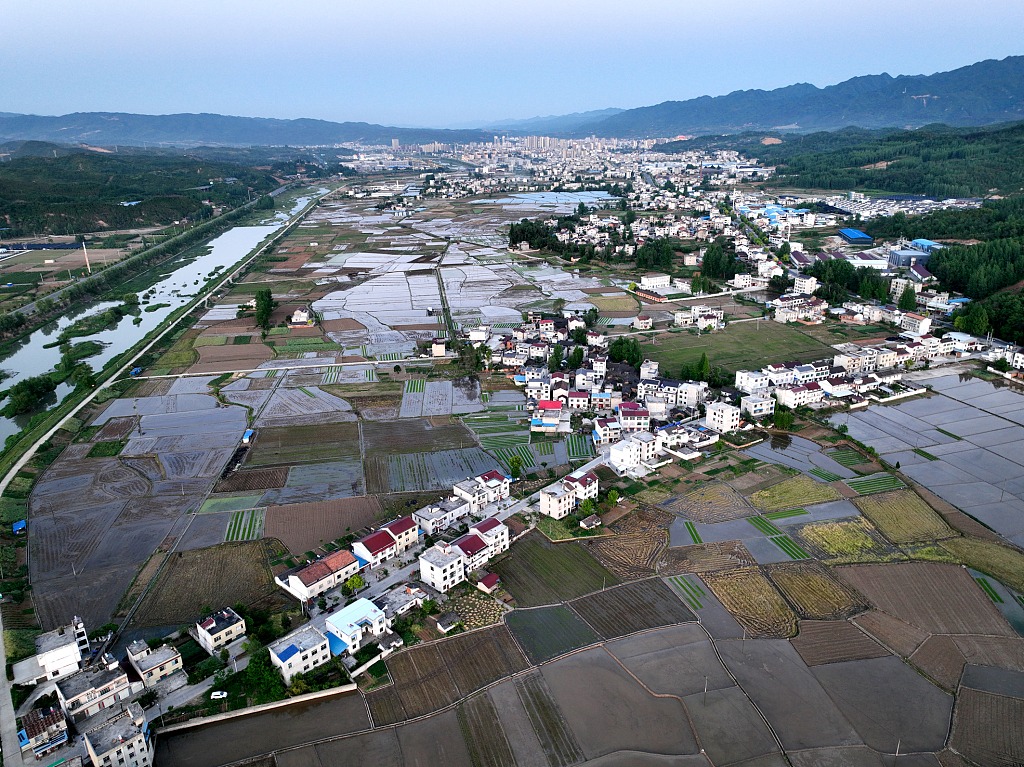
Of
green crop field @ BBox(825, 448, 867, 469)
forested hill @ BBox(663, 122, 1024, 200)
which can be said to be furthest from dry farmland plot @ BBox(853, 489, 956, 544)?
forested hill @ BBox(663, 122, 1024, 200)

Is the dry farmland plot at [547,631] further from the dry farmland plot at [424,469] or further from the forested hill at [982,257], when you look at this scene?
the forested hill at [982,257]

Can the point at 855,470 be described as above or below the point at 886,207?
below

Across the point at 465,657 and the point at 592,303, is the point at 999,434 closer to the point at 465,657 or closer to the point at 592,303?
the point at 465,657

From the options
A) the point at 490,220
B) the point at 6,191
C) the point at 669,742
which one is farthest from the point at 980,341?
the point at 6,191

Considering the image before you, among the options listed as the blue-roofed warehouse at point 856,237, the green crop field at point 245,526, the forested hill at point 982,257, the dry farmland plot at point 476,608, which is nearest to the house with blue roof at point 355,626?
the dry farmland plot at point 476,608

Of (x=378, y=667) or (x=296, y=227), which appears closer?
(x=378, y=667)

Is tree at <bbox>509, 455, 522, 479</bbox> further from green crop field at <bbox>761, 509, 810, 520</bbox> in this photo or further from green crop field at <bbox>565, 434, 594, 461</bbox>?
green crop field at <bbox>761, 509, 810, 520</bbox>
